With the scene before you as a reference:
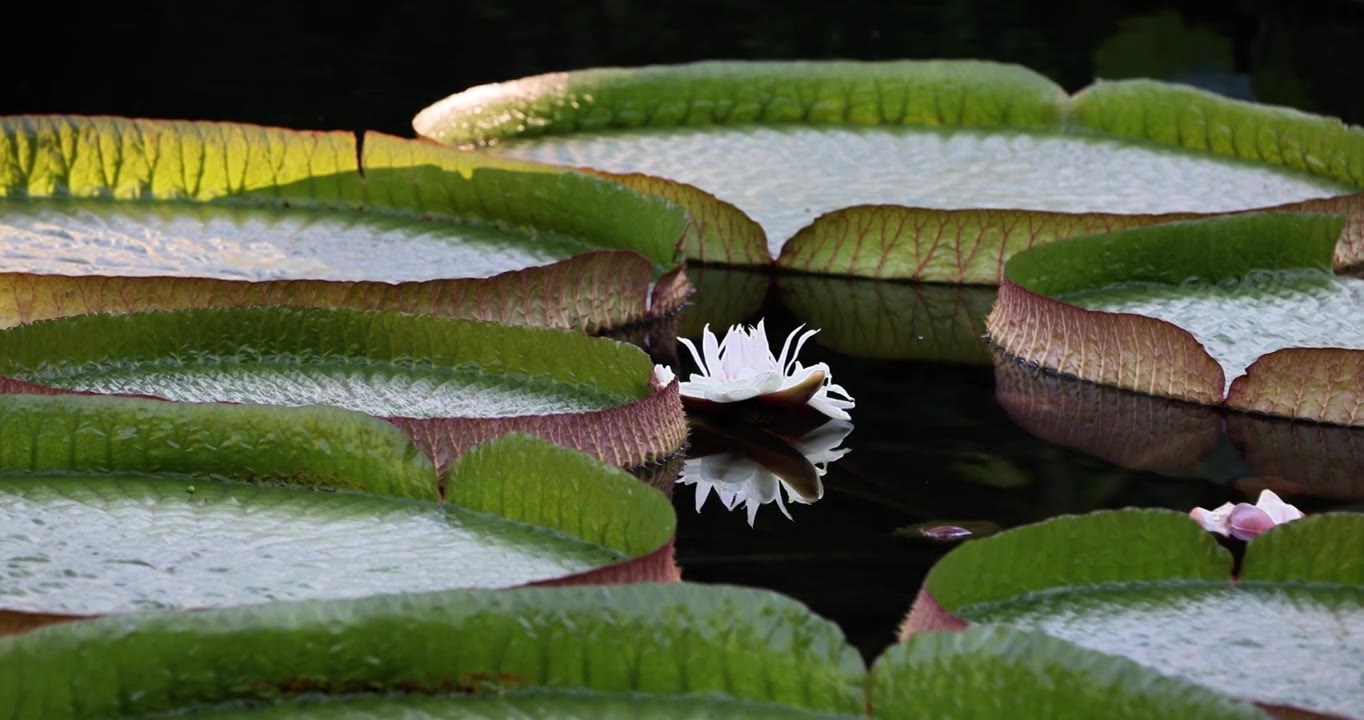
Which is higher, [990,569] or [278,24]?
[278,24]

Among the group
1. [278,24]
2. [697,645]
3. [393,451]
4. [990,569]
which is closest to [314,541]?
[393,451]

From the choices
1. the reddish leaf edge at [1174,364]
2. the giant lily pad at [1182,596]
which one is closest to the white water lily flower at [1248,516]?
the giant lily pad at [1182,596]

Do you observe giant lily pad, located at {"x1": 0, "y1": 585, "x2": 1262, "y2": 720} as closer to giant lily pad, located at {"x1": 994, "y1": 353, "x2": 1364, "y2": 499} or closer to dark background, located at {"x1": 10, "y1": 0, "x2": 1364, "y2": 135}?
giant lily pad, located at {"x1": 994, "y1": 353, "x2": 1364, "y2": 499}

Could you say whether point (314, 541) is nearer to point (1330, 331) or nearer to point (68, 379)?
point (68, 379)

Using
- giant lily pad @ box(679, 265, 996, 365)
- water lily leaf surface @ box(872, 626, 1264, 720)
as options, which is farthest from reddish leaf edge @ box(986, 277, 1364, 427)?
water lily leaf surface @ box(872, 626, 1264, 720)

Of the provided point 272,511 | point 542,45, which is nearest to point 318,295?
point 272,511

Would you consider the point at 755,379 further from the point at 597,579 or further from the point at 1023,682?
the point at 1023,682
